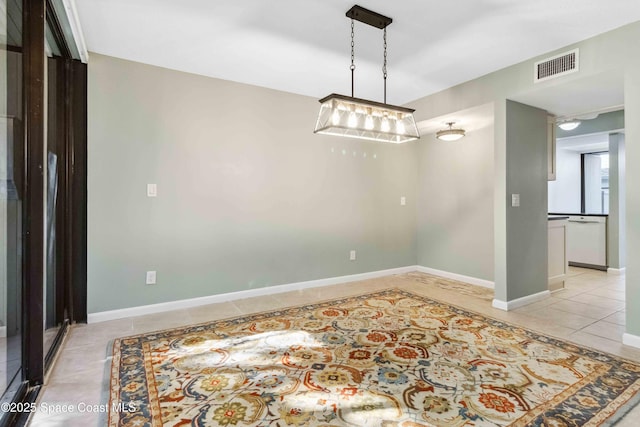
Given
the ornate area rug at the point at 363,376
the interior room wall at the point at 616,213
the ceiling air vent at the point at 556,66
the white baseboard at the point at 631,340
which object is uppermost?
the ceiling air vent at the point at 556,66

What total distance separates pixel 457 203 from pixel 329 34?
3.14 m

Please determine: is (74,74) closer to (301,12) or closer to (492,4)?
(301,12)

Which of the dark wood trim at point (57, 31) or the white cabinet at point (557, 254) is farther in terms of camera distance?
the white cabinet at point (557, 254)

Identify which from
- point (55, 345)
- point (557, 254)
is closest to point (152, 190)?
point (55, 345)

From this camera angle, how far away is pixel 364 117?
279 centimetres

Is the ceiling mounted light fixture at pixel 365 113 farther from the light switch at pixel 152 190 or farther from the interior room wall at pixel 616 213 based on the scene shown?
the interior room wall at pixel 616 213

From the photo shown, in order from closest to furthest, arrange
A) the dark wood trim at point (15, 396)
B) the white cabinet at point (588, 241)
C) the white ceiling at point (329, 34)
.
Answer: the dark wood trim at point (15, 396) < the white ceiling at point (329, 34) < the white cabinet at point (588, 241)

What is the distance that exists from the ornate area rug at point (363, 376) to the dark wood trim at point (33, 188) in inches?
18.6

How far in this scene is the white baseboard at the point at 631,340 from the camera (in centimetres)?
255

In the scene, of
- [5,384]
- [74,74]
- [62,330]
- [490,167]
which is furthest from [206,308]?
[490,167]

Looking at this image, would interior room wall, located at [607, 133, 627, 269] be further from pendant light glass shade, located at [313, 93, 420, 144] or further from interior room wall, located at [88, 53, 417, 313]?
pendant light glass shade, located at [313, 93, 420, 144]

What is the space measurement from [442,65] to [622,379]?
2876 mm

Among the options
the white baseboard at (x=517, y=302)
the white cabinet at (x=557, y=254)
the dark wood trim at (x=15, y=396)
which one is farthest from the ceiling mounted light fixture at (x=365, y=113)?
the white cabinet at (x=557, y=254)

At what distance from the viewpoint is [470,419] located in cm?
169
